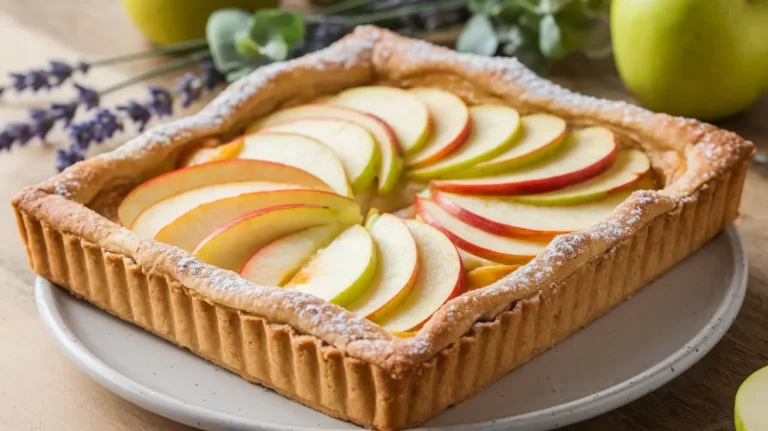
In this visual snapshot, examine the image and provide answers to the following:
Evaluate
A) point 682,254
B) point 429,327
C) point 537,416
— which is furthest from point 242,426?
point 682,254

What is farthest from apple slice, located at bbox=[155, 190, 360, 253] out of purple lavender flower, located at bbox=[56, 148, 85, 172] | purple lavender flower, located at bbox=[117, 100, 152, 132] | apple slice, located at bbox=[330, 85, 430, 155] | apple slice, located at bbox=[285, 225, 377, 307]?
purple lavender flower, located at bbox=[117, 100, 152, 132]

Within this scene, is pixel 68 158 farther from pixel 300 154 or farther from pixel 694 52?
pixel 694 52

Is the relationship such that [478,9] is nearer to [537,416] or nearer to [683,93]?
[683,93]

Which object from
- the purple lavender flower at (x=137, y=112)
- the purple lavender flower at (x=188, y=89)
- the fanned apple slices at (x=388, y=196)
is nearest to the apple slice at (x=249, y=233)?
the fanned apple slices at (x=388, y=196)

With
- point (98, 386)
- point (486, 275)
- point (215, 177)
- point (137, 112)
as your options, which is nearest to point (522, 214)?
point (486, 275)

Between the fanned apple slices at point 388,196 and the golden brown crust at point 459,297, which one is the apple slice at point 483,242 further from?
the golden brown crust at point 459,297

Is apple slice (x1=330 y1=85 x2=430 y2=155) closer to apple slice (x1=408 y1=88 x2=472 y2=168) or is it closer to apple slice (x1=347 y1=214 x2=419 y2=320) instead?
apple slice (x1=408 y1=88 x2=472 y2=168)
